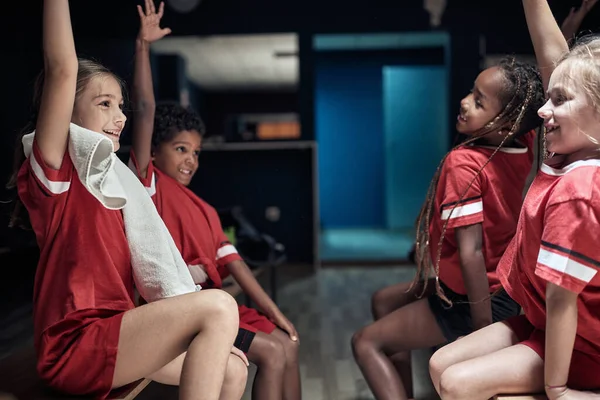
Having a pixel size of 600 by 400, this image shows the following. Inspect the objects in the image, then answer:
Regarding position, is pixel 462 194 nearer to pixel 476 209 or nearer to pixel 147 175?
pixel 476 209

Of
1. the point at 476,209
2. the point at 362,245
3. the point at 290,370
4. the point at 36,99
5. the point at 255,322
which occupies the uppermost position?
the point at 36,99

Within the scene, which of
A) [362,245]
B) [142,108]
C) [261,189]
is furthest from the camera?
[362,245]

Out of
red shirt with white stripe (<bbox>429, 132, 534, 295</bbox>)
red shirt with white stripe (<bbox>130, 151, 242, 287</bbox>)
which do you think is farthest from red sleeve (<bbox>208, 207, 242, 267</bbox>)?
red shirt with white stripe (<bbox>429, 132, 534, 295</bbox>)

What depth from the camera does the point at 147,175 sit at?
4.71ft

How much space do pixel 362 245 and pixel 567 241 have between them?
2847mm

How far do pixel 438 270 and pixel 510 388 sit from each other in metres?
0.51

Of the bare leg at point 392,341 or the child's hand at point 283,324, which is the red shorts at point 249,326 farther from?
the bare leg at point 392,341

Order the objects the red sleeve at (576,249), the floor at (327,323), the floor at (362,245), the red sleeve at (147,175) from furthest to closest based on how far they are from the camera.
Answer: the floor at (362,245) < the floor at (327,323) < the red sleeve at (147,175) < the red sleeve at (576,249)

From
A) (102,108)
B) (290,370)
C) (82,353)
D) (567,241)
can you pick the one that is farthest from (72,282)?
(567,241)

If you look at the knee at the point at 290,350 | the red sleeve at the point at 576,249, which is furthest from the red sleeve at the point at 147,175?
the red sleeve at the point at 576,249

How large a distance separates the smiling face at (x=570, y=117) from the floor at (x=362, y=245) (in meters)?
1.53

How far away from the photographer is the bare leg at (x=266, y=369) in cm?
153

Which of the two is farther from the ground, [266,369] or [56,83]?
[56,83]

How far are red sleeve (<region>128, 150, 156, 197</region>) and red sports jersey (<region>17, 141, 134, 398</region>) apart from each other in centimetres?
21
